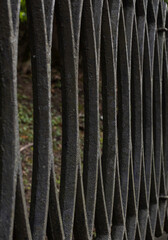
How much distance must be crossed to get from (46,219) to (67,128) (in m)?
0.33

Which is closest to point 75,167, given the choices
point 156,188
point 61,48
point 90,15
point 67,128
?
point 67,128

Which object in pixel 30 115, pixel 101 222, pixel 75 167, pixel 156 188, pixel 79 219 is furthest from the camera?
pixel 30 115

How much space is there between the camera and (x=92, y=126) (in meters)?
1.73

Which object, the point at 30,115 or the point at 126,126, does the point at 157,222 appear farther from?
the point at 30,115

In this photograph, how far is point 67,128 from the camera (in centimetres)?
154

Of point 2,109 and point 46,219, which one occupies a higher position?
point 2,109

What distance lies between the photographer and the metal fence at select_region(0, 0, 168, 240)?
3.86ft

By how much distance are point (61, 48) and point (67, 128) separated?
0.26 m

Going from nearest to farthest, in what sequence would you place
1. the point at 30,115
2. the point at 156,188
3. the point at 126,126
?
the point at 126,126
the point at 156,188
the point at 30,115

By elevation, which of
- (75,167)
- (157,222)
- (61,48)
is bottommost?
(157,222)

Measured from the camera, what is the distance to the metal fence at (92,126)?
1176 millimetres

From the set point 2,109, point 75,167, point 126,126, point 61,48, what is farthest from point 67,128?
point 126,126

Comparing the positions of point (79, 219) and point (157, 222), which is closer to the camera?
point (79, 219)

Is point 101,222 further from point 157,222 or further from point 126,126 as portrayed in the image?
point 157,222
